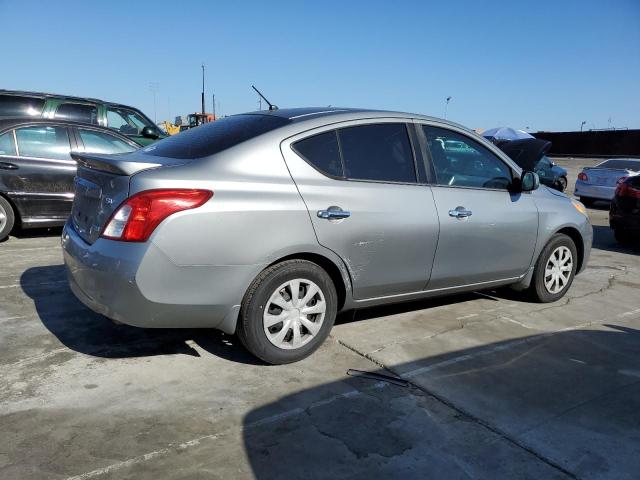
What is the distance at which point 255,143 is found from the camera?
3.54 metres

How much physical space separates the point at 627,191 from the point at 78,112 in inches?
353

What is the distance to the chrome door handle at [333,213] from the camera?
11.9ft

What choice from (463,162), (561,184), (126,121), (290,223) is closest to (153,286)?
(290,223)

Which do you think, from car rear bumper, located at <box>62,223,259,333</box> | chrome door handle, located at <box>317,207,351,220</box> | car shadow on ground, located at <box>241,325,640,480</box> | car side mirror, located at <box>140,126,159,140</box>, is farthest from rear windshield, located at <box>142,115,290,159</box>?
car side mirror, located at <box>140,126,159,140</box>

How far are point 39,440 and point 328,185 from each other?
2169mm

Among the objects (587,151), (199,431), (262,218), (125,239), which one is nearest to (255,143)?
(262,218)

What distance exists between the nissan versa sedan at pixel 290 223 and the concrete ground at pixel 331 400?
14.4 inches

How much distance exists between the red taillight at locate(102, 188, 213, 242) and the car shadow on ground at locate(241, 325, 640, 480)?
117 centimetres

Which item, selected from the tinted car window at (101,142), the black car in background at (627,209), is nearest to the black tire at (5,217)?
the tinted car window at (101,142)

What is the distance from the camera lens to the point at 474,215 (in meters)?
4.41

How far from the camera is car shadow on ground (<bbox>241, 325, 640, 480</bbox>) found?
8.58ft

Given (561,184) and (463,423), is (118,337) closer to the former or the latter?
(463,423)

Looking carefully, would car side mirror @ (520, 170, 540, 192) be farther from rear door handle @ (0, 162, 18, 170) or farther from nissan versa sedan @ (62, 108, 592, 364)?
rear door handle @ (0, 162, 18, 170)

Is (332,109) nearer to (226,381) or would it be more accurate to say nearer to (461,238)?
(461,238)
